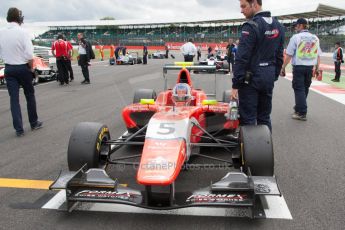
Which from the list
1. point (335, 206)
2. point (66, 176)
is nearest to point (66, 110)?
point (66, 176)

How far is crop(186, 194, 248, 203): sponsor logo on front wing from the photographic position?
2994 mm

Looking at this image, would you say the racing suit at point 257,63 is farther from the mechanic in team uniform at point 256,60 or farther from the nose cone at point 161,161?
the nose cone at point 161,161

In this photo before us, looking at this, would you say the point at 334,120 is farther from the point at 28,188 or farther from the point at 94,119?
the point at 28,188

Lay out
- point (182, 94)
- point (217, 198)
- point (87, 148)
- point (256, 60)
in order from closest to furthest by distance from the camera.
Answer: point (217, 198), point (87, 148), point (256, 60), point (182, 94)

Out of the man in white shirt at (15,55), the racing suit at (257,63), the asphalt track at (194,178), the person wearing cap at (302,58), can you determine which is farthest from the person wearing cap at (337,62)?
the man in white shirt at (15,55)

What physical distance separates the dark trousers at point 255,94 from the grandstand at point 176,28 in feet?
190

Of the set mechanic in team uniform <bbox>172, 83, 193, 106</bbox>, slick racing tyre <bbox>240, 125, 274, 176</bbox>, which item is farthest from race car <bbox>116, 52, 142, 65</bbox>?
slick racing tyre <bbox>240, 125, 274, 176</bbox>

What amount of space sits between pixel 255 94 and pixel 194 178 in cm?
115

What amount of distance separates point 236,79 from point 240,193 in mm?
1401

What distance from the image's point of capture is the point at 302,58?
7.07 meters

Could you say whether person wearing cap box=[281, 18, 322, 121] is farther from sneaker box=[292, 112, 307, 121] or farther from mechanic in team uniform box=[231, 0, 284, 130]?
mechanic in team uniform box=[231, 0, 284, 130]

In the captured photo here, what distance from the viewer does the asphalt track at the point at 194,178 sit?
313cm

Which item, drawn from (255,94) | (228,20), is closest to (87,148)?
(255,94)

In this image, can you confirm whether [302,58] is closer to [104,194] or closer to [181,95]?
[181,95]
